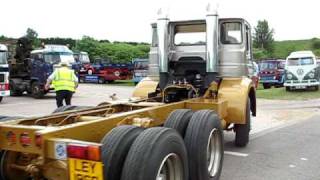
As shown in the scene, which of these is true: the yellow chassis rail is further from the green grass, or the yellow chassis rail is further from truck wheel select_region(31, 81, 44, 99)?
truck wheel select_region(31, 81, 44, 99)

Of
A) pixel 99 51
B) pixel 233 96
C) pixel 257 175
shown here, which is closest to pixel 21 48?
pixel 233 96

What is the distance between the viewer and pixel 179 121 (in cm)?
611

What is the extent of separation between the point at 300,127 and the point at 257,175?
222 inches

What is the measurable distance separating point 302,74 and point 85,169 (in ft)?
75.7

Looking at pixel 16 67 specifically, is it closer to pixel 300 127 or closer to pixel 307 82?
pixel 307 82

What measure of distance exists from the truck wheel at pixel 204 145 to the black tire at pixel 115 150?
1269 millimetres

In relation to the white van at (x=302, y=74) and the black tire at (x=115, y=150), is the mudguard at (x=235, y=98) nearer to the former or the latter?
the black tire at (x=115, y=150)

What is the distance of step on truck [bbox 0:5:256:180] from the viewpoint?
4.27 m

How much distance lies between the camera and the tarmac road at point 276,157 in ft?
23.4

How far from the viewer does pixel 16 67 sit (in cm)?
2488

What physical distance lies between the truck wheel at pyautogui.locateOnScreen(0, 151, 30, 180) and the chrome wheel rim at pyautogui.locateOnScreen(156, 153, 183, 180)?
56.2 inches

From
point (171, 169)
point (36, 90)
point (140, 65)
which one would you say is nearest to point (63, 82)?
point (171, 169)

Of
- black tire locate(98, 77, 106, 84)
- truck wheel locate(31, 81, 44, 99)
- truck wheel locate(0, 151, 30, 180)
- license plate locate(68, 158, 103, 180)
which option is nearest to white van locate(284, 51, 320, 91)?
truck wheel locate(31, 81, 44, 99)

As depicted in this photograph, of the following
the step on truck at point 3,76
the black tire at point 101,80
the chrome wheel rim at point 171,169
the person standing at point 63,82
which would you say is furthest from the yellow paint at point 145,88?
the black tire at point 101,80
